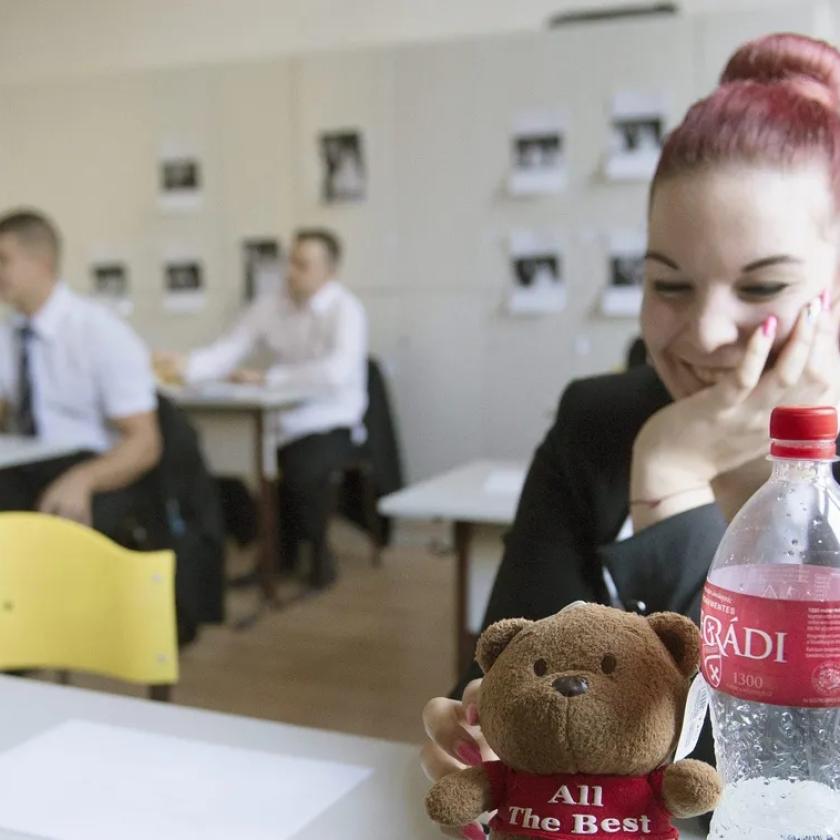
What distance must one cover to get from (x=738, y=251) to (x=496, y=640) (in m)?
0.41

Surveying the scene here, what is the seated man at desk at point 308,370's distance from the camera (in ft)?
14.2

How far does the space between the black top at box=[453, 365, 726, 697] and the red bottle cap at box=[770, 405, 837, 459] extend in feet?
1.15

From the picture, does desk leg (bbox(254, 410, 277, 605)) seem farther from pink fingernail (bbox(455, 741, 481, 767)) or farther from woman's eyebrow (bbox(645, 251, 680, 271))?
pink fingernail (bbox(455, 741, 481, 767))

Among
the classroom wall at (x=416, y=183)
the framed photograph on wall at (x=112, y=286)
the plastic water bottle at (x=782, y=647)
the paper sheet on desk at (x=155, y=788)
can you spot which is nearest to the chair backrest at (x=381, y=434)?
the classroom wall at (x=416, y=183)

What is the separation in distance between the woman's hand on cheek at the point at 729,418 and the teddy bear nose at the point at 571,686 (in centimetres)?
31

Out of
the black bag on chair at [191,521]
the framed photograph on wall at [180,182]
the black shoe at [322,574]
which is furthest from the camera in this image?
the framed photograph on wall at [180,182]

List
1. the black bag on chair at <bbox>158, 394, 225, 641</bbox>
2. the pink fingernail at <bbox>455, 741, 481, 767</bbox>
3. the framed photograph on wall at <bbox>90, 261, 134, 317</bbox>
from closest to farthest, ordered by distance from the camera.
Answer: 1. the pink fingernail at <bbox>455, 741, 481, 767</bbox>
2. the black bag on chair at <bbox>158, 394, 225, 641</bbox>
3. the framed photograph on wall at <bbox>90, 261, 134, 317</bbox>

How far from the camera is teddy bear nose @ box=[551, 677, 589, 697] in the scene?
568 millimetres

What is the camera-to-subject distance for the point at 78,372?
323cm

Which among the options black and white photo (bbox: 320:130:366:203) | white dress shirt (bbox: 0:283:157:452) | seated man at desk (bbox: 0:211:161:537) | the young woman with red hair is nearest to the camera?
the young woman with red hair

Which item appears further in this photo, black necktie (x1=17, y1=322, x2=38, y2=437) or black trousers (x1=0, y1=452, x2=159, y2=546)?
black necktie (x1=17, y1=322, x2=38, y2=437)

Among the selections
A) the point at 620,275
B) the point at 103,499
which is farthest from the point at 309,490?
the point at 620,275

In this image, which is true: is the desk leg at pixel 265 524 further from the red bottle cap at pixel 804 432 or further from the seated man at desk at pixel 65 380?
the red bottle cap at pixel 804 432

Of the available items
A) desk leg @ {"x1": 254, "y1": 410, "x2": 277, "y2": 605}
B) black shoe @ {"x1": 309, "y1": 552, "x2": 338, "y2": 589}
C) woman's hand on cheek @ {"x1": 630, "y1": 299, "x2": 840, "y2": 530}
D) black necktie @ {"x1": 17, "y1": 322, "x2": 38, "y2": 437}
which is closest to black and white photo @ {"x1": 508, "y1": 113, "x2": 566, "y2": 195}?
desk leg @ {"x1": 254, "y1": 410, "x2": 277, "y2": 605}
